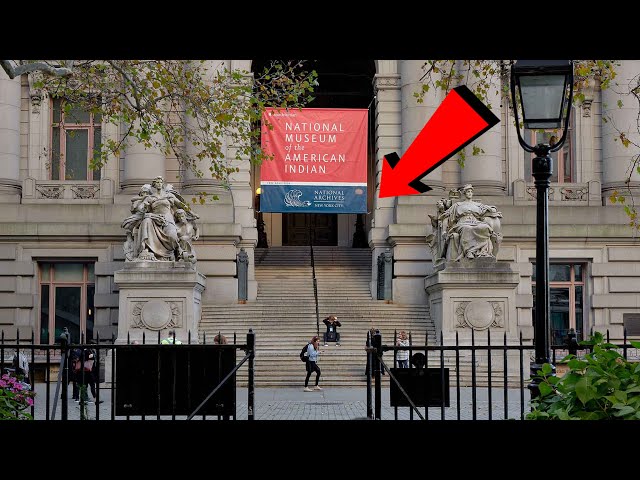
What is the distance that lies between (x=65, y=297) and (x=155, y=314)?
278 inches

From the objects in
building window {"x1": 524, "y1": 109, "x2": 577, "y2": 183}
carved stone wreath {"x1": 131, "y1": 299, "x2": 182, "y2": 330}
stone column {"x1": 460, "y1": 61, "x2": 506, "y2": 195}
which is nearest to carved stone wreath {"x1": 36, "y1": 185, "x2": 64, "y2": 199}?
carved stone wreath {"x1": 131, "y1": 299, "x2": 182, "y2": 330}

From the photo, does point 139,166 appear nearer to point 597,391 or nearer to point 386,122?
point 386,122

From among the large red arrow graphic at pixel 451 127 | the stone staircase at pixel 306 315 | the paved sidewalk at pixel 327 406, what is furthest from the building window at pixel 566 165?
the large red arrow graphic at pixel 451 127

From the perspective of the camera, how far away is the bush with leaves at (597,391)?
566 cm

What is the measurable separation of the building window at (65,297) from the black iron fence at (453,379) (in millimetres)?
12900

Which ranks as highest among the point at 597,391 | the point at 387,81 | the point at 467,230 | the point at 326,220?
the point at 387,81

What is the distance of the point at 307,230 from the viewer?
43.3 meters

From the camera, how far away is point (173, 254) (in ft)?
92.7

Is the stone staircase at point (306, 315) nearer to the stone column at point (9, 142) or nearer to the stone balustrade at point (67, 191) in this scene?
the stone balustrade at point (67, 191)

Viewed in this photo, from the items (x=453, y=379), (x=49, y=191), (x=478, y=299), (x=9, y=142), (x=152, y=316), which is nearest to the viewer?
(x=453, y=379)

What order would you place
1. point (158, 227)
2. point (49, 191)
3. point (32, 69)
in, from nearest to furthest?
point (32, 69) → point (158, 227) → point (49, 191)

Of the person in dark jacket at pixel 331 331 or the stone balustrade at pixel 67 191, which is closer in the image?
the person in dark jacket at pixel 331 331

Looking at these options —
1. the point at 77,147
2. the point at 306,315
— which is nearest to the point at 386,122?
the point at 306,315

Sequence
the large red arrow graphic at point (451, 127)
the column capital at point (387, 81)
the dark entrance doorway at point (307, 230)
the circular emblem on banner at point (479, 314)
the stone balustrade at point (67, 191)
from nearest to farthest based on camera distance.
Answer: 1. the large red arrow graphic at point (451, 127)
2. the circular emblem on banner at point (479, 314)
3. the stone balustrade at point (67, 191)
4. the column capital at point (387, 81)
5. the dark entrance doorway at point (307, 230)
